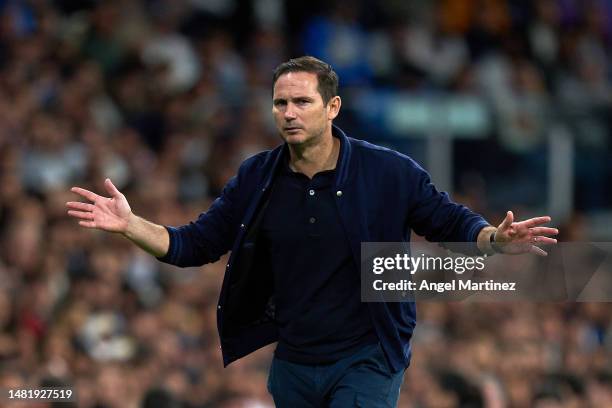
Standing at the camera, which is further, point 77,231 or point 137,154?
point 137,154

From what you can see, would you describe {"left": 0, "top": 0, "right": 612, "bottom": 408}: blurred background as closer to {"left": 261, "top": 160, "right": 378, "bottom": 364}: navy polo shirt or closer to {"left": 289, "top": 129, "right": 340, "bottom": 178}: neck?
{"left": 261, "top": 160, "right": 378, "bottom": 364}: navy polo shirt

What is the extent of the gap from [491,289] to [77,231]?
4.59 meters

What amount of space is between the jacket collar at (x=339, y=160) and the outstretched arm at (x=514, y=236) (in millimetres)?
625

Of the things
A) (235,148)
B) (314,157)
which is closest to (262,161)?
(314,157)

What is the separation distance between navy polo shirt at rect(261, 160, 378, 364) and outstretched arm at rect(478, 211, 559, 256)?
0.57 metres

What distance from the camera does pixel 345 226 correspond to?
6051mm

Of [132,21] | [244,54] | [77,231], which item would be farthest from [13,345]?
[244,54]

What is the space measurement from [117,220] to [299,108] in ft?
2.93

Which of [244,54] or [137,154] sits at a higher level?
[244,54]

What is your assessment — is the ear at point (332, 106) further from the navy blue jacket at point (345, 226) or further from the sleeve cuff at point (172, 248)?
the sleeve cuff at point (172, 248)

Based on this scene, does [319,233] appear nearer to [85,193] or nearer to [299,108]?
[299,108]

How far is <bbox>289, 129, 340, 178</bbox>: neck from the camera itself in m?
6.17

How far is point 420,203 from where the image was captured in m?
6.16

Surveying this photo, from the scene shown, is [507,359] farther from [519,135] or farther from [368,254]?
[368,254]
